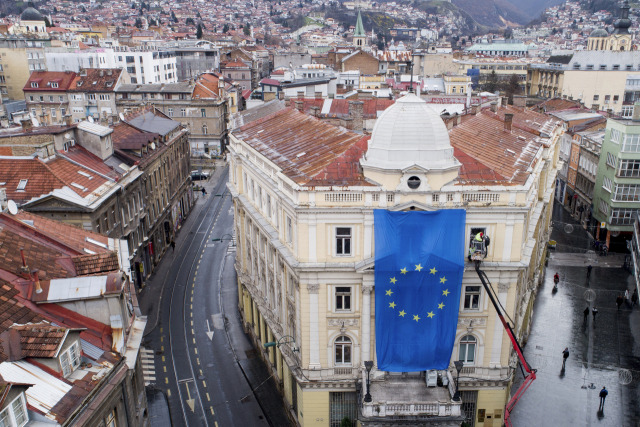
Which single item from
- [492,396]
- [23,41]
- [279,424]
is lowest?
[279,424]

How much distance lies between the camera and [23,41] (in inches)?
6024

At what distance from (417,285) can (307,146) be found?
16457 millimetres

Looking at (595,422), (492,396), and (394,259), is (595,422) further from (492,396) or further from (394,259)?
(394,259)

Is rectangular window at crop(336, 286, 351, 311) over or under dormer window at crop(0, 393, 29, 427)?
under

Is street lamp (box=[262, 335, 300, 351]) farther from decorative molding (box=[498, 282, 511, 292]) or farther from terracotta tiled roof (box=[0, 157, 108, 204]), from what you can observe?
terracotta tiled roof (box=[0, 157, 108, 204])

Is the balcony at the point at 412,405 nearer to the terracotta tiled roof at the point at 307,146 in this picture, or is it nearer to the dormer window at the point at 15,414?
the terracotta tiled roof at the point at 307,146

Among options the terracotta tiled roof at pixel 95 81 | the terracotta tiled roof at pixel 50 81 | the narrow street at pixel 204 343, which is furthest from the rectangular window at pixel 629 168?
the terracotta tiled roof at pixel 50 81

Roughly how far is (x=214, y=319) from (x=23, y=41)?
124 m

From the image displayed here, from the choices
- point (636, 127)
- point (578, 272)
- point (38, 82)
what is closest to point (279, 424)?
point (578, 272)

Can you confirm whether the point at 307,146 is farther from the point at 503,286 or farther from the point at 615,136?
the point at 615,136

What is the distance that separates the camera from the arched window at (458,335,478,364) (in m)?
42.9

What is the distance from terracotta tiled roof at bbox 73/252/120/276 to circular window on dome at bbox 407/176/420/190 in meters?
19.8

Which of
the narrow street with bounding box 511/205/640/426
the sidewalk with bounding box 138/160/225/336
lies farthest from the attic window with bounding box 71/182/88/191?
the narrow street with bounding box 511/205/640/426

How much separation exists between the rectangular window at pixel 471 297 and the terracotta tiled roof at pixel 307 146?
11.0 meters
